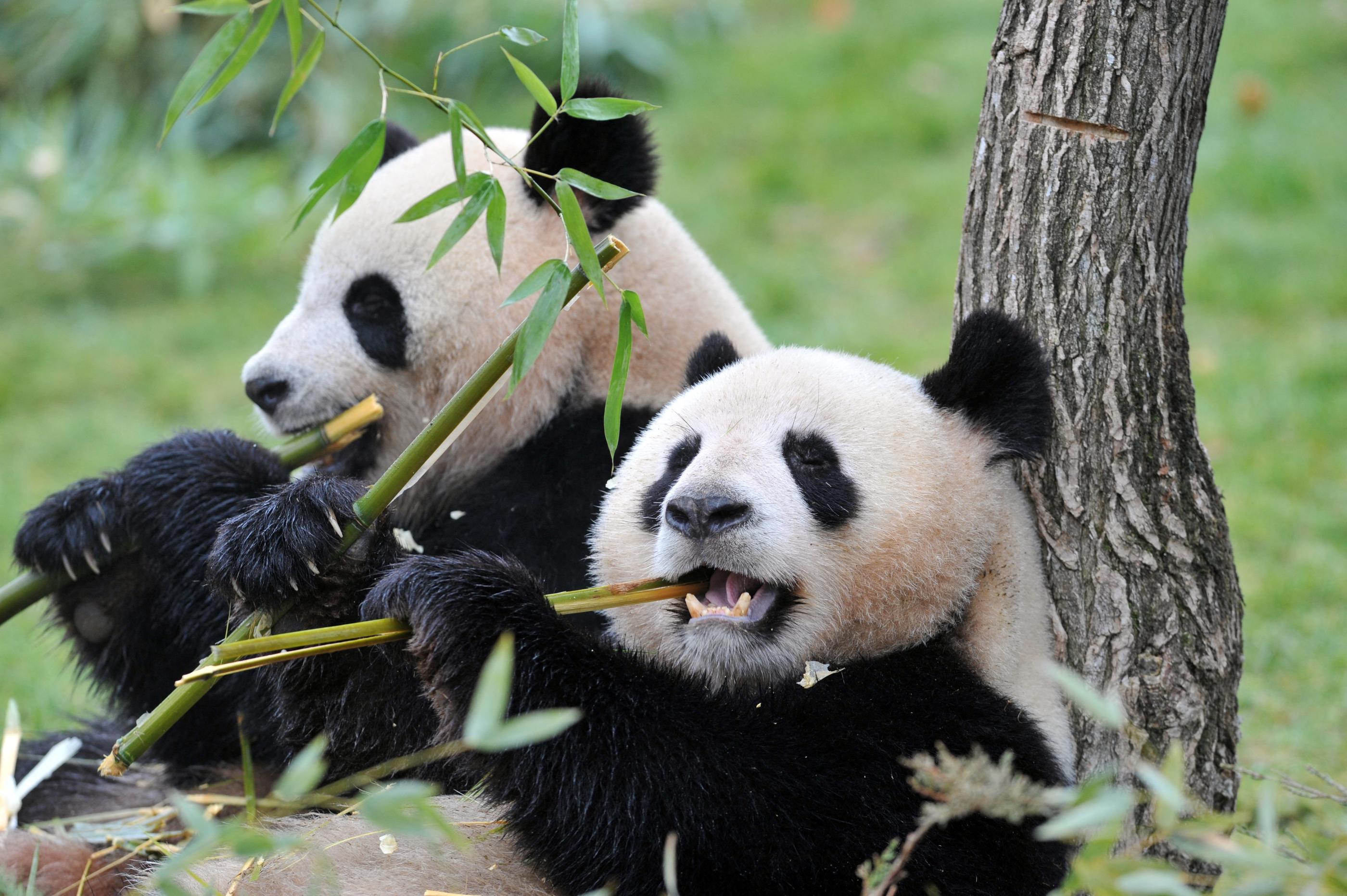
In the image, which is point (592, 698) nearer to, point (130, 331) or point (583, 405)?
point (583, 405)

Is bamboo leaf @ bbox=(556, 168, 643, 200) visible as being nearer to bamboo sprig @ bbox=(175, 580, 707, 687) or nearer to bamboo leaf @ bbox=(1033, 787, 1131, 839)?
bamboo sprig @ bbox=(175, 580, 707, 687)

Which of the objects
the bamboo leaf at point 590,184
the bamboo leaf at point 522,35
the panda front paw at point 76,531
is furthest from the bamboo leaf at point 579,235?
the panda front paw at point 76,531

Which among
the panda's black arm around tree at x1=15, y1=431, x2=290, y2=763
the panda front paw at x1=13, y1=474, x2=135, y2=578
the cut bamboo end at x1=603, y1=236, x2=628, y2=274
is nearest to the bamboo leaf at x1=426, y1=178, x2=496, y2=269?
the cut bamboo end at x1=603, y1=236, x2=628, y2=274

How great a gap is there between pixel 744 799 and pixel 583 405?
129 centimetres

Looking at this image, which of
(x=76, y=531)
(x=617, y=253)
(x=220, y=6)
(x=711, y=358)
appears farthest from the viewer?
(x=76, y=531)

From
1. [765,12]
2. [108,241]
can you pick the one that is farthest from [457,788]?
[765,12]

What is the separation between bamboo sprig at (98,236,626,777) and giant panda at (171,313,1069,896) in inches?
5.8

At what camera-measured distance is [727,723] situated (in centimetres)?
227

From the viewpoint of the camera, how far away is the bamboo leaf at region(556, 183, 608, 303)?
2.15 metres

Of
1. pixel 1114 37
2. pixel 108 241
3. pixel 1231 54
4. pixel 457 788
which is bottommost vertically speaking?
pixel 457 788

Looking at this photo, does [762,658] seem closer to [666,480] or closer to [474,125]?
[666,480]

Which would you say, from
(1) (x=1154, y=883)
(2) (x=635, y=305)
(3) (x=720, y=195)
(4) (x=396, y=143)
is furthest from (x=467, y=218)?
(3) (x=720, y=195)

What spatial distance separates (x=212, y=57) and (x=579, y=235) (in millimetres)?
→ 637

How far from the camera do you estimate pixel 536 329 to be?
2.09 metres
